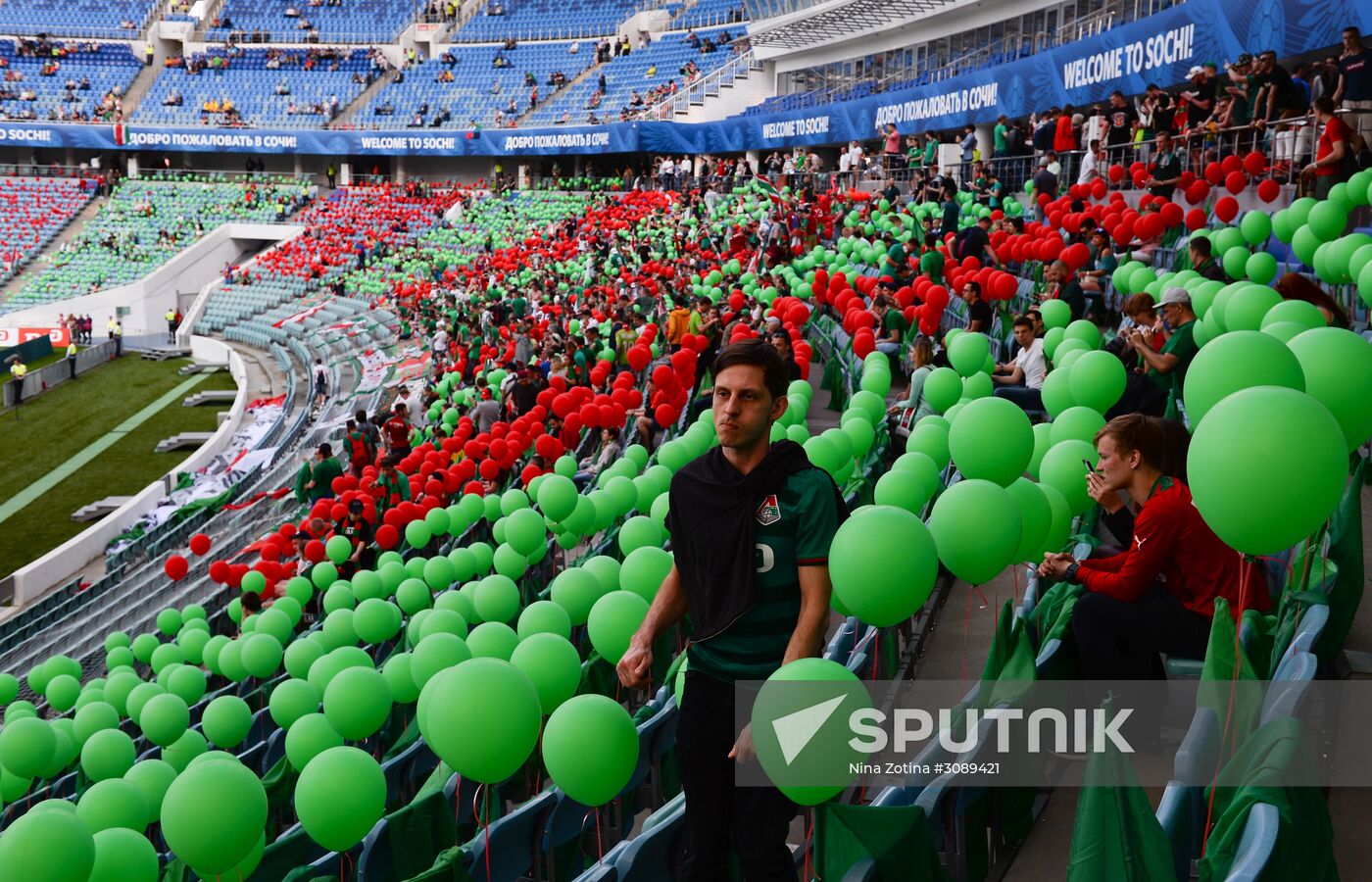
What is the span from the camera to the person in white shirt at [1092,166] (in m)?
12.0

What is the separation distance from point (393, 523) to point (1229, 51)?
38.8 ft

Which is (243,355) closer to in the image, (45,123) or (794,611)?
(45,123)

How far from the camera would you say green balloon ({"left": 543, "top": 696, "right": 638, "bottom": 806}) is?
2.88 meters

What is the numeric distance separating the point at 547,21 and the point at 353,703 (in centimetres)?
4629

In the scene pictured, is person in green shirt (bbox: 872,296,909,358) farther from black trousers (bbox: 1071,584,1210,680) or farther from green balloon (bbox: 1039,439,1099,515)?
black trousers (bbox: 1071,584,1210,680)

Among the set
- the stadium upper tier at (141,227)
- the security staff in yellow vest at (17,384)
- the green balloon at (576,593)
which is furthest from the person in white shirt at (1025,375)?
the stadium upper tier at (141,227)

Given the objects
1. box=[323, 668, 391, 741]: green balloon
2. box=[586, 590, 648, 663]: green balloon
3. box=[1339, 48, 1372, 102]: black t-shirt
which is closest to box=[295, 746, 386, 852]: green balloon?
box=[586, 590, 648, 663]: green balloon

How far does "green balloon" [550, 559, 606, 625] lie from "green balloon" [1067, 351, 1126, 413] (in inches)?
81.3

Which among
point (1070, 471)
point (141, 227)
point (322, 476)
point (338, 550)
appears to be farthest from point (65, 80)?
point (1070, 471)

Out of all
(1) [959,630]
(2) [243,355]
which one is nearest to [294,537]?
(1) [959,630]

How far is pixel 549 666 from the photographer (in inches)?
150

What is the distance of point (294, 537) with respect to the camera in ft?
37.1

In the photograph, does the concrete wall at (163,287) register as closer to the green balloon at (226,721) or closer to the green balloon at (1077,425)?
the green balloon at (226,721)

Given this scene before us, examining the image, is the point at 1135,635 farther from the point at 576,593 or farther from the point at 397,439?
the point at 397,439
